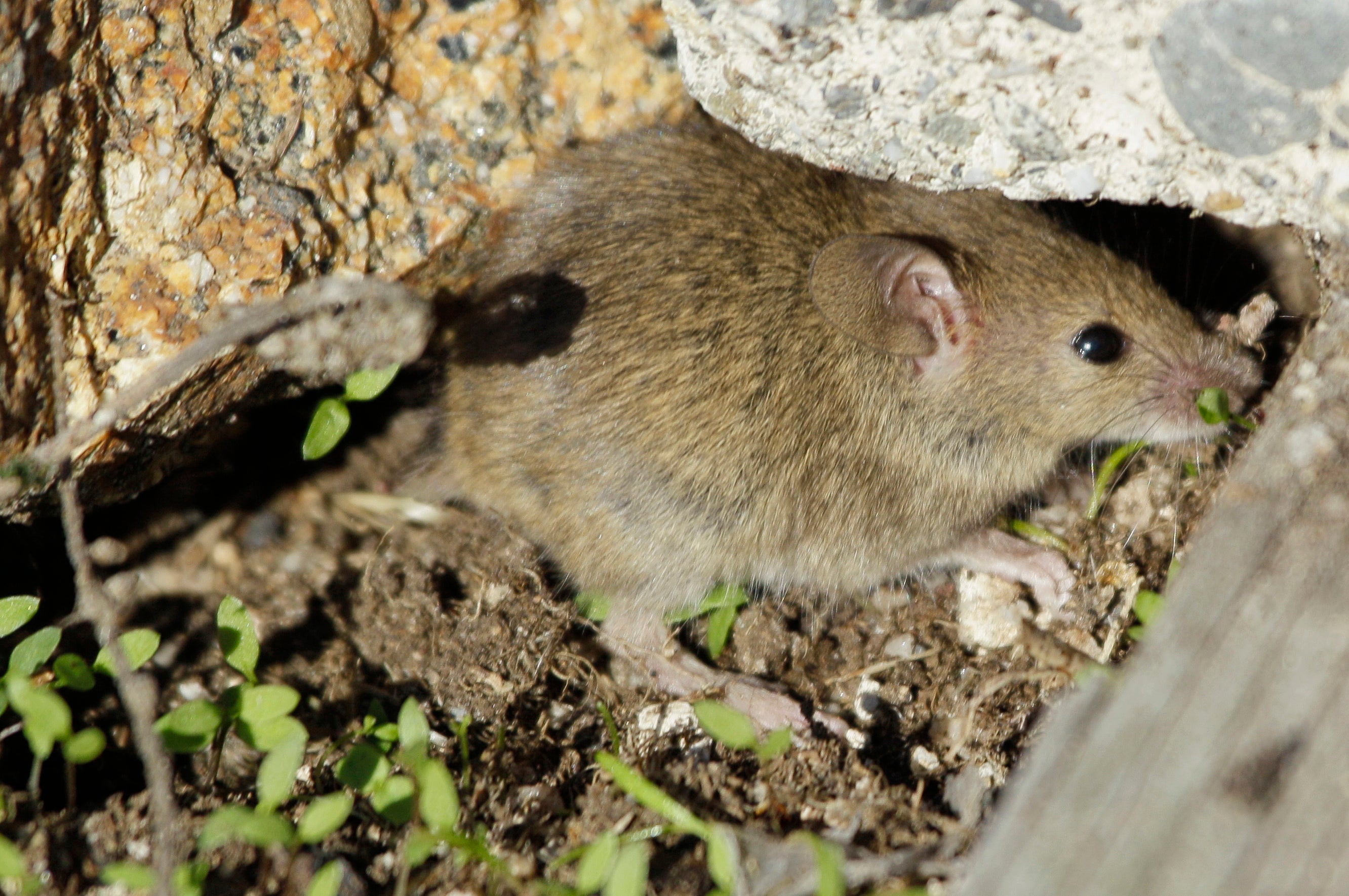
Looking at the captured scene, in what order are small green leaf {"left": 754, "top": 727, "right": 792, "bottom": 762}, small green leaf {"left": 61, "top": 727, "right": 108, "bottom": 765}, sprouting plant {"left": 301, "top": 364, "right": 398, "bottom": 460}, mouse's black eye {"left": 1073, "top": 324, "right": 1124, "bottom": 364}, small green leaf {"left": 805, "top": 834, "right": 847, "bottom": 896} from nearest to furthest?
small green leaf {"left": 805, "top": 834, "right": 847, "bottom": 896} < small green leaf {"left": 61, "top": 727, "right": 108, "bottom": 765} < small green leaf {"left": 754, "top": 727, "right": 792, "bottom": 762} < sprouting plant {"left": 301, "top": 364, "right": 398, "bottom": 460} < mouse's black eye {"left": 1073, "top": 324, "right": 1124, "bottom": 364}

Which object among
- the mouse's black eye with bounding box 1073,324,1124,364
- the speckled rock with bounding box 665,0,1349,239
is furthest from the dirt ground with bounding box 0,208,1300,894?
the speckled rock with bounding box 665,0,1349,239

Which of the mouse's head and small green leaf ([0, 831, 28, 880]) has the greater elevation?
the mouse's head

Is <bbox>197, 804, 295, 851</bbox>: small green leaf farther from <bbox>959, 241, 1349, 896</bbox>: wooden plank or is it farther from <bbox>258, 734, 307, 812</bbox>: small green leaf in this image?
<bbox>959, 241, 1349, 896</bbox>: wooden plank

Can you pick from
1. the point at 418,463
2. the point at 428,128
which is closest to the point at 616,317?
the point at 428,128

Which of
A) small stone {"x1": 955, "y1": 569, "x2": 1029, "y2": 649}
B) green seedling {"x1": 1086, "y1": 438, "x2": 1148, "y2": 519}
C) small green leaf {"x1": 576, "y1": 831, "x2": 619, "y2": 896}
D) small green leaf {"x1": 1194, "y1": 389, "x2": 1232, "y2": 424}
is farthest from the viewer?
green seedling {"x1": 1086, "y1": 438, "x2": 1148, "y2": 519}

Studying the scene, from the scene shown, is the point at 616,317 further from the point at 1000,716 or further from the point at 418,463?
the point at 1000,716

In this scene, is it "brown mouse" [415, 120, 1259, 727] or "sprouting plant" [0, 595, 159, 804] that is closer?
"sprouting plant" [0, 595, 159, 804]

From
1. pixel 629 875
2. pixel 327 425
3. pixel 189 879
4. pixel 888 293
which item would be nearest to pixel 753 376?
pixel 888 293
